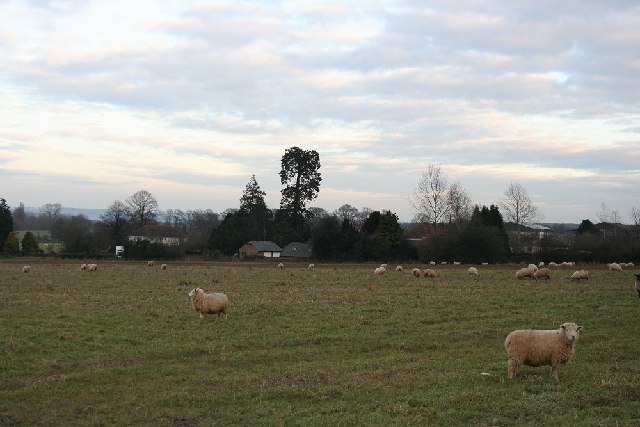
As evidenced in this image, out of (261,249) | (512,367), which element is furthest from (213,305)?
(261,249)

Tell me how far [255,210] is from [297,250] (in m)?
16.4

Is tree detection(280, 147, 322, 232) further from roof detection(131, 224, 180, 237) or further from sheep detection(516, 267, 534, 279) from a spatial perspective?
sheep detection(516, 267, 534, 279)

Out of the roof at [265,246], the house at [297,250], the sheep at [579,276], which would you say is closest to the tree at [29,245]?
the roof at [265,246]

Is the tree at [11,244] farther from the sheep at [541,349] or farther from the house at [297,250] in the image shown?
the sheep at [541,349]

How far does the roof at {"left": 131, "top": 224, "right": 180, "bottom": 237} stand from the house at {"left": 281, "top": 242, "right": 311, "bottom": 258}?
32621mm

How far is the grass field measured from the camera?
36.8 ft

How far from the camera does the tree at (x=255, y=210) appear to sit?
108m

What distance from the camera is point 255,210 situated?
111 meters

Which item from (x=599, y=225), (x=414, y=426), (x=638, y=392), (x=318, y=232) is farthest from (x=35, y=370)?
(x=599, y=225)

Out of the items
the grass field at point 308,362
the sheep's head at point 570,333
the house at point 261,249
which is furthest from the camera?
the house at point 261,249

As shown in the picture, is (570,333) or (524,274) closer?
(570,333)

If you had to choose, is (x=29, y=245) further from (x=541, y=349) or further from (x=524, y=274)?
(x=541, y=349)

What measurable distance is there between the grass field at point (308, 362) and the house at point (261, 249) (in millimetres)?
70162

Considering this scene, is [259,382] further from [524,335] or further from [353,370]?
[524,335]
